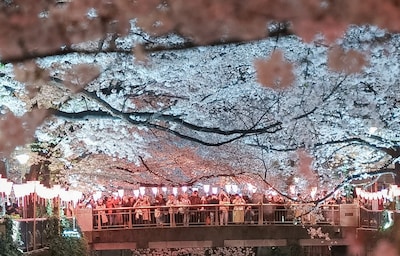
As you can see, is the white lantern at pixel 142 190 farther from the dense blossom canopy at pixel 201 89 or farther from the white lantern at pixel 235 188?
the white lantern at pixel 235 188

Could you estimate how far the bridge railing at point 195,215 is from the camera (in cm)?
2403

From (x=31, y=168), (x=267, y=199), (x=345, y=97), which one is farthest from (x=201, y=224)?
(x=345, y=97)

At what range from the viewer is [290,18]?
94.0 inches

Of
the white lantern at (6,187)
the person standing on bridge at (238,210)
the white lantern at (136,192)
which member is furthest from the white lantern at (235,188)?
the white lantern at (6,187)

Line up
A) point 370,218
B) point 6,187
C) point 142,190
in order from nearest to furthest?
point 6,187
point 370,218
point 142,190

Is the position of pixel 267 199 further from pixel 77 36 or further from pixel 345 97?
pixel 77 36

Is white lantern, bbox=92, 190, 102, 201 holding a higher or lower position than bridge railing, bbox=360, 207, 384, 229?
higher

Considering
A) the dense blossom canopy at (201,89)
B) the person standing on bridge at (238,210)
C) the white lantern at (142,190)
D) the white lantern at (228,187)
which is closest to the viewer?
the dense blossom canopy at (201,89)

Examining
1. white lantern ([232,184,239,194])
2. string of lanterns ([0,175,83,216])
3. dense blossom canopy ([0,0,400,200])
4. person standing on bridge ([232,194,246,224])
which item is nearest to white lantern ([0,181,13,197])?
string of lanterns ([0,175,83,216])

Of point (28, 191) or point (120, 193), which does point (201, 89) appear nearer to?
point (28, 191)

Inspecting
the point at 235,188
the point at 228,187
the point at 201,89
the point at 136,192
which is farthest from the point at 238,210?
the point at 201,89

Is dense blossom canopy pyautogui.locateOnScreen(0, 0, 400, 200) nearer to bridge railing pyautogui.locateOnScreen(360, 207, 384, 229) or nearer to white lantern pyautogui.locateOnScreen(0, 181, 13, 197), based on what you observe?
white lantern pyautogui.locateOnScreen(0, 181, 13, 197)

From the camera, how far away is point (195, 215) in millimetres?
24844

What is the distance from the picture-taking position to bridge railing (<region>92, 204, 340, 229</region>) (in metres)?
24.0
